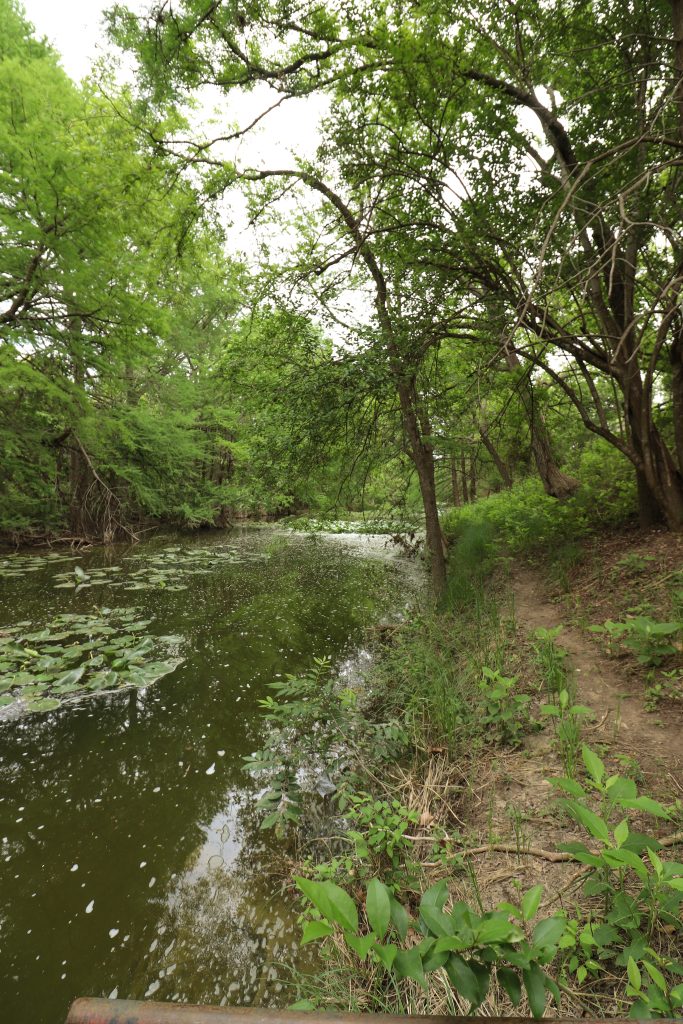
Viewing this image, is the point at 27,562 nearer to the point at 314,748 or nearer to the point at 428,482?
the point at 428,482

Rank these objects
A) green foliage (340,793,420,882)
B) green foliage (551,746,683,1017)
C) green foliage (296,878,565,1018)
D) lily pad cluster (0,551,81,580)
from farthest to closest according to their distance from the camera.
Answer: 1. lily pad cluster (0,551,81,580)
2. green foliage (340,793,420,882)
3. green foliage (551,746,683,1017)
4. green foliage (296,878,565,1018)

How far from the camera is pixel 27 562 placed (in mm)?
9867

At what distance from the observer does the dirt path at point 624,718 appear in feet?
7.11

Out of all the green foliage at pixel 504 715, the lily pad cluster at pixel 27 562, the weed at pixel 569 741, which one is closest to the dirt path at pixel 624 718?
the weed at pixel 569 741

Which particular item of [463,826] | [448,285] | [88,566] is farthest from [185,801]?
[88,566]

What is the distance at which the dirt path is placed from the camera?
2166 mm

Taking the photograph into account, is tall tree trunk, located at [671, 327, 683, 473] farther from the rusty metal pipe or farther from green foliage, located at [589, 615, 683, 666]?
the rusty metal pipe

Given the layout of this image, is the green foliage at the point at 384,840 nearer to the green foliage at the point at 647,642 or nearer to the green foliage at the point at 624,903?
the green foliage at the point at 624,903

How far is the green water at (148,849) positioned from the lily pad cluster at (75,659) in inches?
7.9

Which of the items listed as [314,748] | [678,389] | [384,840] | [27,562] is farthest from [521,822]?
[27,562]

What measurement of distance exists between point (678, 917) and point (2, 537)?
14212mm

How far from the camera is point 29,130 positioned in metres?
6.65

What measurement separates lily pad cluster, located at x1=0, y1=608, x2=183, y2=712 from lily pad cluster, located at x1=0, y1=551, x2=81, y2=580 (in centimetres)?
368

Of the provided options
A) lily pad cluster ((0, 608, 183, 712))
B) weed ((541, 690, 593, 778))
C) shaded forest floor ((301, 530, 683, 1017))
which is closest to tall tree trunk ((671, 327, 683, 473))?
shaded forest floor ((301, 530, 683, 1017))
